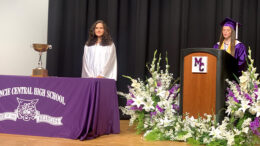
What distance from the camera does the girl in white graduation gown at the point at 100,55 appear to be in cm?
484

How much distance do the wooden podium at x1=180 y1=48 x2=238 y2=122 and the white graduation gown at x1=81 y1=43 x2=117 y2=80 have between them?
135cm

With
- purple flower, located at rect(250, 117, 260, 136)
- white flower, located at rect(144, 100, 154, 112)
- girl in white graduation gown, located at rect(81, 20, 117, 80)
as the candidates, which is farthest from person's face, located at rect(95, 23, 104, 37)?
purple flower, located at rect(250, 117, 260, 136)

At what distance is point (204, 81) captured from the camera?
146 inches

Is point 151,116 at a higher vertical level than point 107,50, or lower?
lower

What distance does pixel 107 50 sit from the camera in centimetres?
486

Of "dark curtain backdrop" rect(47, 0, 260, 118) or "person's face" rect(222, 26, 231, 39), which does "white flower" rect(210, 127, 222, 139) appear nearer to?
"person's face" rect(222, 26, 231, 39)

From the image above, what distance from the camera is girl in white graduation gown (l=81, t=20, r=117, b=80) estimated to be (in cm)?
484

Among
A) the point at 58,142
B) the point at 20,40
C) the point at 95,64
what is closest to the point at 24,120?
the point at 58,142

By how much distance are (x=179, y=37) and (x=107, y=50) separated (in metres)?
1.30

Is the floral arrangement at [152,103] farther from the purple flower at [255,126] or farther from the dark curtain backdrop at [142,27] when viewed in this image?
the dark curtain backdrop at [142,27]

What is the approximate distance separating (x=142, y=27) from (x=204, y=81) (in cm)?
203

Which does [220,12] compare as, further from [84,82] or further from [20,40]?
[20,40]

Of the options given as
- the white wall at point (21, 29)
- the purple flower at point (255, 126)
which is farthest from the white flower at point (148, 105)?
the white wall at point (21, 29)

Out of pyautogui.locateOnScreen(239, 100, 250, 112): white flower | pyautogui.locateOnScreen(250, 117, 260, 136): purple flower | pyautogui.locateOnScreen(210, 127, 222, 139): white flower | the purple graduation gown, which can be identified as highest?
the purple graduation gown
